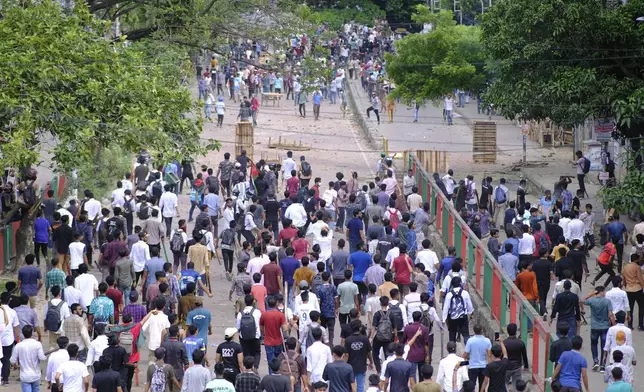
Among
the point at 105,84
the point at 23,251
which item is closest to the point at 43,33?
the point at 105,84

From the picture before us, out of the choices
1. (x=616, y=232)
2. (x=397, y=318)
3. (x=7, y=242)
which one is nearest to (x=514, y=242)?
(x=616, y=232)

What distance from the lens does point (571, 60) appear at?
28734mm

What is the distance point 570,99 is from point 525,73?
2.28 metres

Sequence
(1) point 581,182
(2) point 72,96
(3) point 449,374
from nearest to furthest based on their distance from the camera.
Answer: (3) point 449,374 → (2) point 72,96 → (1) point 581,182

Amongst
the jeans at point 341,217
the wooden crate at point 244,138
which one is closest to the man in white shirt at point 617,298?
the jeans at point 341,217

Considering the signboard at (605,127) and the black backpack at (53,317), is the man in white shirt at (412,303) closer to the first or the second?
the black backpack at (53,317)

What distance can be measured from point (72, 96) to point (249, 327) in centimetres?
584

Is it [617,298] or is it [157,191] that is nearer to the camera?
[617,298]

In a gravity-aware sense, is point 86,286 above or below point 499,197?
below

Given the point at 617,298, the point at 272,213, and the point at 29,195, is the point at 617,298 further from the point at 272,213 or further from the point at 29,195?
the point at 29,195

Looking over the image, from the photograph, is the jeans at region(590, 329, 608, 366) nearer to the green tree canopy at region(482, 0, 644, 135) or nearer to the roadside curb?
the green tree canopy at region(482, 0, 644, 135)

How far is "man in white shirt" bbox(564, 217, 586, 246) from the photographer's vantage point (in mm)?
22453

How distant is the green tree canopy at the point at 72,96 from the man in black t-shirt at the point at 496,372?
7.49 meters

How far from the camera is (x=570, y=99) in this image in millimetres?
28203
